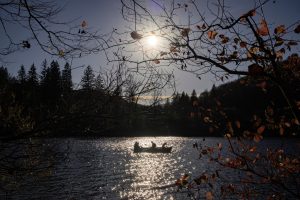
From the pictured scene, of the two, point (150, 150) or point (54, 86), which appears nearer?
point (54, 86)

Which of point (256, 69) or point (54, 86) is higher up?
point (54, 86)

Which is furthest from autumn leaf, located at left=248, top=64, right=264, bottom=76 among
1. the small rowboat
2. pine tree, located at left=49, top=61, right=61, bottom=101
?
the small rowboat

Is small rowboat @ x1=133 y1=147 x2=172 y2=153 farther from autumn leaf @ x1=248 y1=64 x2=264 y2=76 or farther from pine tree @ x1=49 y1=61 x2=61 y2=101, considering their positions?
autumn leaf @ x1=248 y1=64 x2=264 y2=76

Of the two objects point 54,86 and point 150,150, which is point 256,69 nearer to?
point 54,86

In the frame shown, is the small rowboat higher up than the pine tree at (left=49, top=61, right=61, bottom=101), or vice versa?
the pine tree at (left=49, top=61, right=61, bottom=101)

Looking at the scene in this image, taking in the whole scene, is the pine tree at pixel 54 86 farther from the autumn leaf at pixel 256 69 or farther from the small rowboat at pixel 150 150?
the small rowboat at pixel 150 150

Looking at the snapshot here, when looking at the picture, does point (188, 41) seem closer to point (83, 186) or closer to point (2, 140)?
point (2, 140)

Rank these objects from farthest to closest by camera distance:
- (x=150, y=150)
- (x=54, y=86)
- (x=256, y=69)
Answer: (x=150, y=150) < (x=54, y=86) < (x=256, y=69)

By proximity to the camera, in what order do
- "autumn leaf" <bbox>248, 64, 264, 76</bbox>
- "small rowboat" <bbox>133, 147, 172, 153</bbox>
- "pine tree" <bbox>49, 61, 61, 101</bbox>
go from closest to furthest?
"autumn leaf" <bbox>248, 64, 264, 76</bbox>
"pine tree" <bbox>49, 61, 61, 101</bbox>
"small rowboat" <bbox>133, 147, 172, 153</bbox>

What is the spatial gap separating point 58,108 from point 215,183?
104ft

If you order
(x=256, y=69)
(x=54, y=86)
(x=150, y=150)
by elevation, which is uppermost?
(x=54, y=86)

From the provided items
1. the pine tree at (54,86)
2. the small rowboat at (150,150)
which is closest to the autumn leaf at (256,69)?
the pine tree at (54,86)

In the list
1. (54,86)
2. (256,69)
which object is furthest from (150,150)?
(256,69)

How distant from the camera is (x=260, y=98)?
499ft
